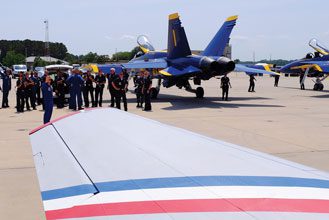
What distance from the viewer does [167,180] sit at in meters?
2.15

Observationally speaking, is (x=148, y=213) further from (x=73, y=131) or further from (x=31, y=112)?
(x=31, y=112)

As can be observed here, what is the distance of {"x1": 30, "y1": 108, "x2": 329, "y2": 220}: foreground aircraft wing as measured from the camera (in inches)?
69.4

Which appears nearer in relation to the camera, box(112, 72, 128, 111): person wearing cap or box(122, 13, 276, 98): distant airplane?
box(112, 72, 128, 111): person wearing cap

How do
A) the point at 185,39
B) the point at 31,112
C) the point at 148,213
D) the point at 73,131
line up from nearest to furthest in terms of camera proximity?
the point at 148,213, the point at 73,131, the point at 31,112, the point at 185,39

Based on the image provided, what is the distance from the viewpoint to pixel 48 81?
10.3 m

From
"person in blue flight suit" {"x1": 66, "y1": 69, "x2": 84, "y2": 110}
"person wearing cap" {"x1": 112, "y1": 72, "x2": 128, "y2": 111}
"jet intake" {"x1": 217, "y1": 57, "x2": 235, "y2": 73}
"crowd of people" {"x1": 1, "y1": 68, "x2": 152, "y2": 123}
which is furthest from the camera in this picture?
"jet intake" {"x1": 217, "y1": 57, "x2": 235, "y2": 73}

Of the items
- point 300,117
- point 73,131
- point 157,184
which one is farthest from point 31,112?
point 157,184

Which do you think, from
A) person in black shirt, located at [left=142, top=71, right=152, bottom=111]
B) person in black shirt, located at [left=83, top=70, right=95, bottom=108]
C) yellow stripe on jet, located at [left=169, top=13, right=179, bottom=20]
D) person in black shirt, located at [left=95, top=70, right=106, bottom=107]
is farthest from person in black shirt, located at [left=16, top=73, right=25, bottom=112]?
yellow stripe on jet, located at [left=169, top=13, right=179, bottom=20]

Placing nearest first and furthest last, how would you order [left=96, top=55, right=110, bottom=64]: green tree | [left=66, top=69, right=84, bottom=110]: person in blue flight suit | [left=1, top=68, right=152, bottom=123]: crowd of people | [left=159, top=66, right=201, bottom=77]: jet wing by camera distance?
[left=1, top=68, right=152, bottom=123]: crowd of people
[left=66, top=69, right=84, bottom=110]: person in blue flight suit
[left=159, top=66, right=201, bottom=77]: jet wing
[left=96, top=55, right=110, bottom=64]: green tree

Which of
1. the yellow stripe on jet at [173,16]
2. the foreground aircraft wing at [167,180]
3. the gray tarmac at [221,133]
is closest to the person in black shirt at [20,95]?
the gray tarmac at [221,133]

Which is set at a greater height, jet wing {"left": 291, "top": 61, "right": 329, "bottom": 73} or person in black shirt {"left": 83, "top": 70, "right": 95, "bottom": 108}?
jet wing {"left": 291, "top": 61, "right": 329, "bottom": 73}

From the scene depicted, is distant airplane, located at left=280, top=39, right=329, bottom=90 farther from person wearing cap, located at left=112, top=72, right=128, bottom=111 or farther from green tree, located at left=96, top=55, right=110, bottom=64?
green tree, located at left=96, top=55, right=110, bottom=64

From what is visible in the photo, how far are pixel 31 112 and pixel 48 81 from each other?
5151 millimetres

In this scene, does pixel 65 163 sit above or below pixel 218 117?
above
